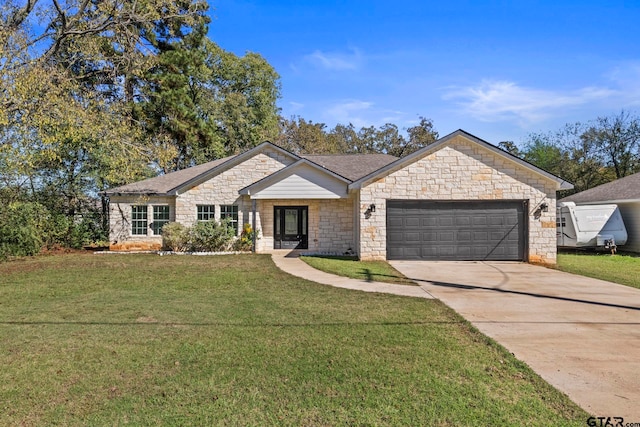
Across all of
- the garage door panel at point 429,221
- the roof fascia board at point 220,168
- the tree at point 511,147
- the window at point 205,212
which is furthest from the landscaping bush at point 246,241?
the tree at point 511,147

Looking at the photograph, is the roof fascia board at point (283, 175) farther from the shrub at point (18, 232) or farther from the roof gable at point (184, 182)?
the shrub at point (18, 232)

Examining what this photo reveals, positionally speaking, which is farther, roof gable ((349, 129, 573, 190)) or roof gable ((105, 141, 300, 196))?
roof gable ((105, 141, 300, 196))

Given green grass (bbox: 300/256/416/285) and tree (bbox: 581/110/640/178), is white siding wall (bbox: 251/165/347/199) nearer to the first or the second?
green grass (bbox: 300/256/416/285)

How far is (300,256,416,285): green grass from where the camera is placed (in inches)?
391

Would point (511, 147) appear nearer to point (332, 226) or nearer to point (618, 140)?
point (618, 140)

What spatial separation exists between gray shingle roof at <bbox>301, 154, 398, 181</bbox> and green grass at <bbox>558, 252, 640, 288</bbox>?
8967 mm

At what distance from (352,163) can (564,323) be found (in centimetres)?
1466

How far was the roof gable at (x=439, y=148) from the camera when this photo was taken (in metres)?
13.3

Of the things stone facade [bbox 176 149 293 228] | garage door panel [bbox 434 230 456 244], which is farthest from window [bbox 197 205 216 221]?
garage door panel [bbox 434 230 456 244]

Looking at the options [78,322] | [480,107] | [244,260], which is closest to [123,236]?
[244,260]

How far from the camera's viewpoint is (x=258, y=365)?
422cm

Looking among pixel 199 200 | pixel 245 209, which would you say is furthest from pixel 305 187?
pixel 199 200

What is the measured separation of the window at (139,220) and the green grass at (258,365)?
1018 cm

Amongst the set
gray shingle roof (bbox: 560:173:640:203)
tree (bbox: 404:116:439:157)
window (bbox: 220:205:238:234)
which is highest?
tree (bbox: 404:116:439:157)
